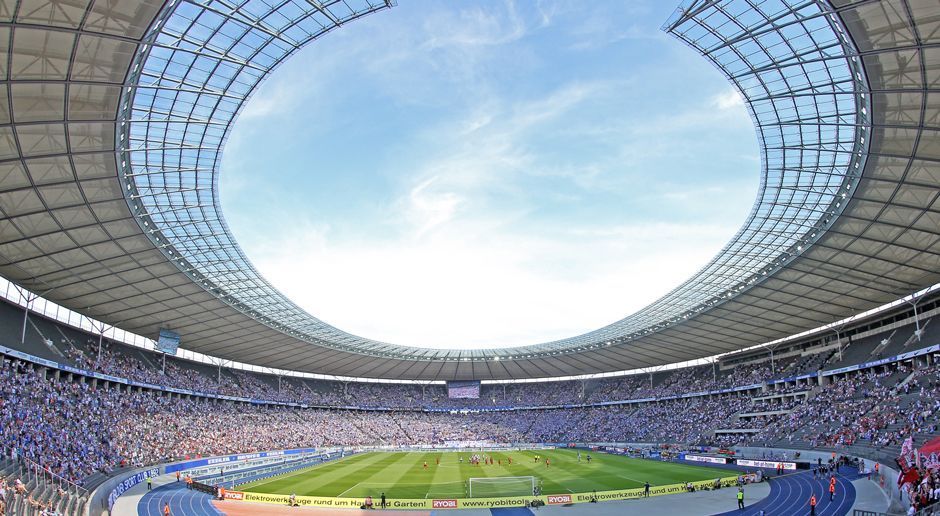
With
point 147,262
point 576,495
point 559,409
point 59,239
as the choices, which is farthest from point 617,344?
point 59,239

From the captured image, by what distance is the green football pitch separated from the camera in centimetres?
4116

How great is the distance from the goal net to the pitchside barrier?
4.87 ft

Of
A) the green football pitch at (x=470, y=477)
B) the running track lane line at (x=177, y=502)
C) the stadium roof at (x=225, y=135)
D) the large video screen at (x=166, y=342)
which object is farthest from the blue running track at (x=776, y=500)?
the large video screen at (x=166, y=342)

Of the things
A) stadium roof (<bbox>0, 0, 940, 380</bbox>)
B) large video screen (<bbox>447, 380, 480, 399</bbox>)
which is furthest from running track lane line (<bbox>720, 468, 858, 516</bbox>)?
large video screen (<bbox>447, 380, 480, 399</bbox>)

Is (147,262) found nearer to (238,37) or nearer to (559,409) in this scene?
(238,37)

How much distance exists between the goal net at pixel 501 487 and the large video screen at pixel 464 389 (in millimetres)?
66193

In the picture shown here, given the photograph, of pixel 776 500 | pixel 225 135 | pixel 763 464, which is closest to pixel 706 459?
pixel 763 464

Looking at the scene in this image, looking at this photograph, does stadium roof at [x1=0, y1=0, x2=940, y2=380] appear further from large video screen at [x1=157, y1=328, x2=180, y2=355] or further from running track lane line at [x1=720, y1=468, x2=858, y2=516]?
running track lane line at [x1=720, y1=468, x2=858, y2=516]

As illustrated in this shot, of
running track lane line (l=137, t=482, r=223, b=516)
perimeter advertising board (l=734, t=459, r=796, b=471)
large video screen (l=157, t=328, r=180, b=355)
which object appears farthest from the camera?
large video screen (l=157, t=328, r=180, b=355)

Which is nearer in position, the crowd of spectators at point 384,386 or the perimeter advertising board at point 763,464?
the perimeter advertising board at point 763,464

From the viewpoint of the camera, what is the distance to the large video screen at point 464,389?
110m

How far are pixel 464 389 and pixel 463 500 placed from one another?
74.7m

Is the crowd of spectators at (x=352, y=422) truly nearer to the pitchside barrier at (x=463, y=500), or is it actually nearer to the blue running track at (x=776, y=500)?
the blue running track at (x=776, y=500)

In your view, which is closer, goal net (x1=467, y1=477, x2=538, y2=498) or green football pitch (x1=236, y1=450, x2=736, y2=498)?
goal net (x1=467, y1=477, x2=538, y2=498)
